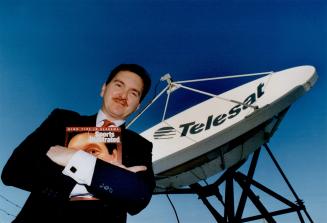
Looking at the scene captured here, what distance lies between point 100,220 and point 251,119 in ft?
19.1

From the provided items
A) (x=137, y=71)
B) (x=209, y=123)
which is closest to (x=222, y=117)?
(x=209, y=123)

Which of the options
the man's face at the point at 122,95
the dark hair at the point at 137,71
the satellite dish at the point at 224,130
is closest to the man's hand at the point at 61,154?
the man's face at the point at 122,95

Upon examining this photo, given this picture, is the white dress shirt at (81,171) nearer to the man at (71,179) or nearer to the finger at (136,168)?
the man at (71,179)

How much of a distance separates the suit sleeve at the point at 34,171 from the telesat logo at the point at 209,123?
275 inches

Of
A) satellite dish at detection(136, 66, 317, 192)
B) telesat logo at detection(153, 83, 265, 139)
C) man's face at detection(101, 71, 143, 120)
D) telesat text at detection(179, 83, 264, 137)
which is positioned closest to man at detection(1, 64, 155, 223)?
man's face at detection(101, 71, 143, 120)

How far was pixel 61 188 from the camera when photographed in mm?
1674

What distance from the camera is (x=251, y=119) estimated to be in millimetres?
7035

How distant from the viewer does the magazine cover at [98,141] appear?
1835mm

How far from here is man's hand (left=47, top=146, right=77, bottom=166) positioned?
5.48ft

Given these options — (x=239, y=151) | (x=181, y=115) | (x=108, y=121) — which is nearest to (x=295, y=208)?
(x=239, y=151)

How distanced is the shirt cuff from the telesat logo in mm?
7016

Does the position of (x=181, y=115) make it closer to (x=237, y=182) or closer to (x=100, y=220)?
(x=237, y=182)

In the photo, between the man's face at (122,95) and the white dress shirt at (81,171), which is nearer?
the white dress shirt at (81,171)

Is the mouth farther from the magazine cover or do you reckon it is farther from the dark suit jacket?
the dark suit jacket
